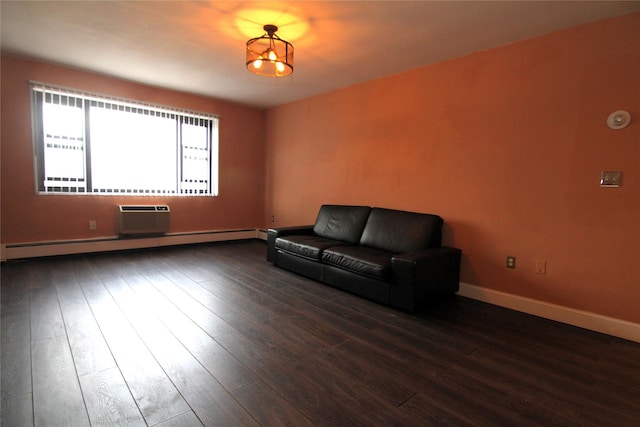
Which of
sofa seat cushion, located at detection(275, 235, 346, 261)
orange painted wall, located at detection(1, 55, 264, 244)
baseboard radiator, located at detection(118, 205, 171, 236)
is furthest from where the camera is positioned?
baseboard radiator, located at detection(118, 205, 171, 236)

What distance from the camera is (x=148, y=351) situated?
1979 mm

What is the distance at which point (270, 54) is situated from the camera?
8.45 ft

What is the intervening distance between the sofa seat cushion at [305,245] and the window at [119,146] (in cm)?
226

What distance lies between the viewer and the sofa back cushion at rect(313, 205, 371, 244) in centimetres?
386

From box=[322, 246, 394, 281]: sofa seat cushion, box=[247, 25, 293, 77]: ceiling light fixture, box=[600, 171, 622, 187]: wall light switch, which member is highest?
box=[247, 25, 293, 77]: ceiling light fixture

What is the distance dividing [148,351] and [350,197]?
3.03m

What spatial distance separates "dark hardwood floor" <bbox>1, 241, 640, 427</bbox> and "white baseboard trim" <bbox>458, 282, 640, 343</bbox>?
92 mm

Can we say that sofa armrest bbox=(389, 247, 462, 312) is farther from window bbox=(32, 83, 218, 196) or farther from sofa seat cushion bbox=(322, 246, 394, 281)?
window bbox=(32, 83, 218, 196)

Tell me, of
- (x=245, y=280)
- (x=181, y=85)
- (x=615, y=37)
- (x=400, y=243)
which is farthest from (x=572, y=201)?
(x=181, y=85)

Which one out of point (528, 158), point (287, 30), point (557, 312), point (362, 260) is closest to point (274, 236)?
point (362, 260)

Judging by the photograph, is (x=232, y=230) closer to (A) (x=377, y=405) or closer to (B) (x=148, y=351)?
(B) (x=148, y=351)

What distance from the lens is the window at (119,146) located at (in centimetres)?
401

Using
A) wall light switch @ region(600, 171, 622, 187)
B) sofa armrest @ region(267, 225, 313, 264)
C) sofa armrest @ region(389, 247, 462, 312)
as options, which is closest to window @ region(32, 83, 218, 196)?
sofa armrest @ region(267, 225, 313, 264)

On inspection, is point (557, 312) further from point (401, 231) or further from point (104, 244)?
point (104, 244)
